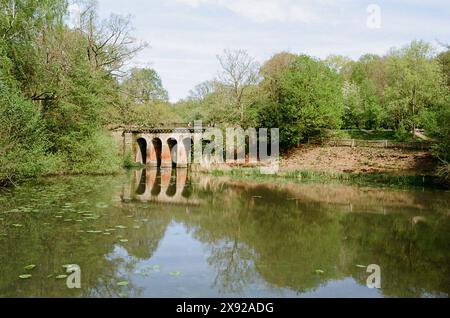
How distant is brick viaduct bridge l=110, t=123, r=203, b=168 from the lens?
1414 inches

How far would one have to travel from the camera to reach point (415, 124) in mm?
31672

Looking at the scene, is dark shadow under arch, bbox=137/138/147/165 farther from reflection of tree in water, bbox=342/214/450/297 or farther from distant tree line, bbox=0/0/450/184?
reflection of tree in water, bbox=342/214/450/297

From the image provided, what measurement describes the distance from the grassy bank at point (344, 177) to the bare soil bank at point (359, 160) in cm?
160

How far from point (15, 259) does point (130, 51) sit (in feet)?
88.5

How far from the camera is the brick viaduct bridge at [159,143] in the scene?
3591 cm

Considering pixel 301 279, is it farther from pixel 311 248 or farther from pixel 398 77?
pixel 398 77

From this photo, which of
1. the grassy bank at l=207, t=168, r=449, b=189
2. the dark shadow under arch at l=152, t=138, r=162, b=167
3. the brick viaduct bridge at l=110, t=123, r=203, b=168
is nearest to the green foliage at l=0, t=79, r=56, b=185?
Answer: the grassy bank at l=207, t=168, r=449, b=189

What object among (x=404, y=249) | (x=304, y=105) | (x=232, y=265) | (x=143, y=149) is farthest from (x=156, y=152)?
(x=232, y=265)

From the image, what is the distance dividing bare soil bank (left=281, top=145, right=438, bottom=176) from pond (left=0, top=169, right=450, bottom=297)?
10682mm

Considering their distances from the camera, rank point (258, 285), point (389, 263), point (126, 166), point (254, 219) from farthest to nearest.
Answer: point (126, 166) < point (254, 219) < point (389, 263) < point (258, 285)

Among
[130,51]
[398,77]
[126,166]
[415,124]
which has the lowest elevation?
[126,166]

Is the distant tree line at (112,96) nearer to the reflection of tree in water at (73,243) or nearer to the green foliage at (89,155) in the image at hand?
the green foliage at (89,155)
